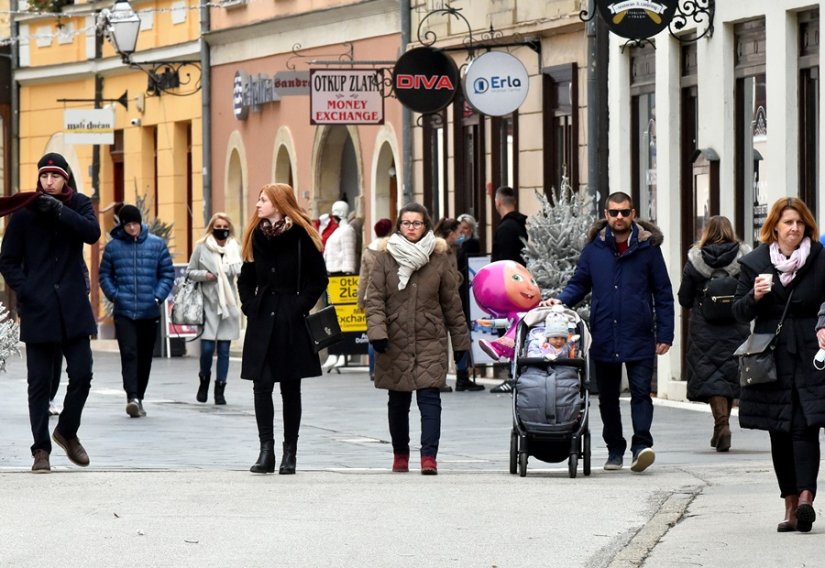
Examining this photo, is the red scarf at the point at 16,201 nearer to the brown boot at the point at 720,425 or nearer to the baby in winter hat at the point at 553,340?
the baby in winter hat at the point at 553,340

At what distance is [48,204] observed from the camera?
14594mm

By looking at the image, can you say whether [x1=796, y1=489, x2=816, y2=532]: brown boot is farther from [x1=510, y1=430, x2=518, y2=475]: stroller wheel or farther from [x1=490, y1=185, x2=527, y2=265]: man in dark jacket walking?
[x1=490, y1=185, x2=527, y2=265]: man in dark jacket walking

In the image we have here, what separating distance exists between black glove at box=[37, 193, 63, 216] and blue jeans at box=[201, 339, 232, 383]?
769 centimetres

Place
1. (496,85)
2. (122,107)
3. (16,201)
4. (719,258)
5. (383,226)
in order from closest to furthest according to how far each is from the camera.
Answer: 1. (16,201)
2. (719,258)
3. (496,85)
4. (383,226)
5. (122,107)

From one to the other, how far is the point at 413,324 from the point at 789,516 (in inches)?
154

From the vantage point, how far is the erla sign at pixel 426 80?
2778 cm

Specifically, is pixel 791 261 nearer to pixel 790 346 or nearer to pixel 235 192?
pixel 790 346

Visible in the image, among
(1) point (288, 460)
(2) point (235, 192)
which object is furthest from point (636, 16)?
(2) point (235, 192)

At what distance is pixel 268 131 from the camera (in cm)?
3706

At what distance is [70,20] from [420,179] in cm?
1427

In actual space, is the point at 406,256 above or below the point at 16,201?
below

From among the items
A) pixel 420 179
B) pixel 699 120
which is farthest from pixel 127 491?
pixel 420 179

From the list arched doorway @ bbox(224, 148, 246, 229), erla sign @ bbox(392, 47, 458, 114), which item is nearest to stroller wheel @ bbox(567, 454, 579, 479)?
erla sign @ bbox(392, 47, 458, 114)

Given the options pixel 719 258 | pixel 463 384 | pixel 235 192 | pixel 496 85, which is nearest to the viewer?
pixel 719 258
